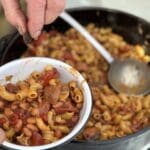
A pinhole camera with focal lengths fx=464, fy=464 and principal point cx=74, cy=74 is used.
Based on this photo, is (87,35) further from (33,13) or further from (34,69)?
(33,13)

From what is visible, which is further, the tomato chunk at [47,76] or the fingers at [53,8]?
the tomato chunk at [47,76]

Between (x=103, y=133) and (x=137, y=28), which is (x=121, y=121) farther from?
(x=137, y=28)

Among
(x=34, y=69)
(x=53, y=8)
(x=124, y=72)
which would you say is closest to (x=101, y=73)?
(x=124, y=72)

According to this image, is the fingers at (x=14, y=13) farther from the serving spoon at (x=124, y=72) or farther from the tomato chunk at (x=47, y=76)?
the serving spoon at (x=124, y=72)

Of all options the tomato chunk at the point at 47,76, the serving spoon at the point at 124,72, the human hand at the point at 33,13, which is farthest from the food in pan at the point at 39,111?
the serving spoon at the point at 124,72

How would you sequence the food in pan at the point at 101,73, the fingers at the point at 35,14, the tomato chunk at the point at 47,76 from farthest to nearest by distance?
the food in pan at the point at 101,73 < the tomato chunk at the point at 47,76 < the fingers at the point at 35,14

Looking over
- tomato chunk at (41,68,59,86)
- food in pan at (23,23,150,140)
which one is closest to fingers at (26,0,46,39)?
tomato chunk at (41,68,59,86)

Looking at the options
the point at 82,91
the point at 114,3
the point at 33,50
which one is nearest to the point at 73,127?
the point at 82,91
